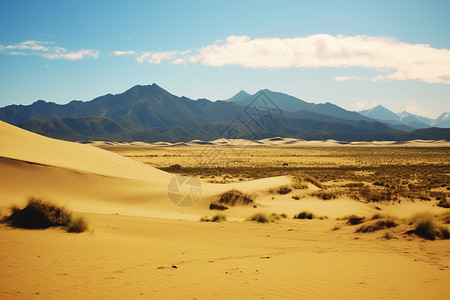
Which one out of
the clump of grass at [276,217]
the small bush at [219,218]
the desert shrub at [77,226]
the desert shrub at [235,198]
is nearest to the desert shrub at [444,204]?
the clump of grass at [276,217]

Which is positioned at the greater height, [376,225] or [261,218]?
[376,225]

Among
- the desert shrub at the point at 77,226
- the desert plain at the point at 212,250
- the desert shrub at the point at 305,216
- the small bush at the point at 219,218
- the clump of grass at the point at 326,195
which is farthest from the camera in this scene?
the clump of grass at the point at 326,195

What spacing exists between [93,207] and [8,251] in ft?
25.0

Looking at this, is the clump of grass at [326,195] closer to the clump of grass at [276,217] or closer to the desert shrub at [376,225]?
the clump of grass at [276,217]

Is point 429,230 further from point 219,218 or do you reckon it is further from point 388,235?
point 219,218

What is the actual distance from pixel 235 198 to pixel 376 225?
27.2 feet

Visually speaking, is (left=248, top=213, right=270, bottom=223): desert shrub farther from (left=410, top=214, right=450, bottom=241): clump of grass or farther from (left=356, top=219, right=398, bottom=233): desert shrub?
(left=410, top=214, right=450, bottom=241): clump of grass

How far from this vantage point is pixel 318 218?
14.0 meters

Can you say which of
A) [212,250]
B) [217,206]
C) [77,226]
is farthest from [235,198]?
[77,226]

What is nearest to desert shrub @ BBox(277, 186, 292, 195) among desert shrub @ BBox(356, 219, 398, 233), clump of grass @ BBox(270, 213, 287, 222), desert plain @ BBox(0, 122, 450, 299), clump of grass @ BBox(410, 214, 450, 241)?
desert plain @ BBox(0, 122, 450, 299)

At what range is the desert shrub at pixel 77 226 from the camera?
9234 mm

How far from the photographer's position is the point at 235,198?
17.2 m

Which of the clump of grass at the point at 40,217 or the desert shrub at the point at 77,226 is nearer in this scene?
the desert shrub at the point at 77,226

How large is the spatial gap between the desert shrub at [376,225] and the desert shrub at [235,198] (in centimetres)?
757
